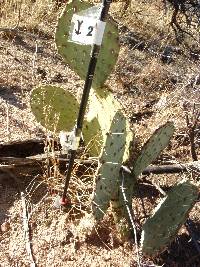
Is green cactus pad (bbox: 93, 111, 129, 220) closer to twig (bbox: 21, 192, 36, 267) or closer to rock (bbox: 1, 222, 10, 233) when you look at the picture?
twig (bbox: 21, 192, 36, 267)

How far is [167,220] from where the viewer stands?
2107 millimetres

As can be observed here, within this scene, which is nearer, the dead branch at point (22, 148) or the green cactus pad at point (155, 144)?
the green cactus pad at point (155, 144)

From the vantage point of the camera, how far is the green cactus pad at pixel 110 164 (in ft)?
6.43

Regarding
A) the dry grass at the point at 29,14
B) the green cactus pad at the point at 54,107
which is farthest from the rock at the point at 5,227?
the dry grass at the point at 29,14

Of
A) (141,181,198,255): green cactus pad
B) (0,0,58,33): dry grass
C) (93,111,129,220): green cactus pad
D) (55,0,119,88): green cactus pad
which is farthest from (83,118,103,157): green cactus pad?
(0,0,58,33): dry grass

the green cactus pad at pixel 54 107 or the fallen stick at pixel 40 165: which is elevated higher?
the green cactus pad at pixel 54 107

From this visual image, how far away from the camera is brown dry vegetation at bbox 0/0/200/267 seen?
231 cm

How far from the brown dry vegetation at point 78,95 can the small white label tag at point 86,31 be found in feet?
2.83

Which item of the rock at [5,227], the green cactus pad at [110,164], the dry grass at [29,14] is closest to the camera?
the green cactus pad at [110,164]

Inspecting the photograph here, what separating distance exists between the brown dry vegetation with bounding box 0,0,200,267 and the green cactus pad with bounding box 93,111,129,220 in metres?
0.27

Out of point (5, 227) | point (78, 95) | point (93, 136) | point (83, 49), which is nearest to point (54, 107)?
point (93, 136)

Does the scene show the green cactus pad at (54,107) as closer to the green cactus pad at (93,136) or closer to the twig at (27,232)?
the green cactus pad at (93,136)

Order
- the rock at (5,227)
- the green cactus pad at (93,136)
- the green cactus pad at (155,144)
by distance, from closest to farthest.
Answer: the green cactus pad at (155,144) < the rock at (5,227) < the green cactus pad at (93,136)

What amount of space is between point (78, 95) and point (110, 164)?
151cm
